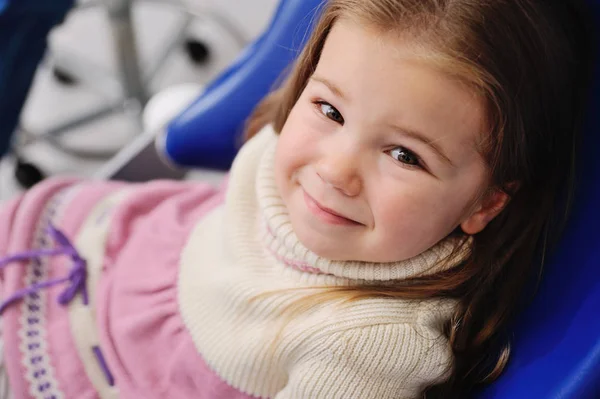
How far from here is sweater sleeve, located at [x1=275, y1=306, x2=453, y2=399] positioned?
0.64 m

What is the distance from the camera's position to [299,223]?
2.20 ft

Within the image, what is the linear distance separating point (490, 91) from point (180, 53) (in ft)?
4.64

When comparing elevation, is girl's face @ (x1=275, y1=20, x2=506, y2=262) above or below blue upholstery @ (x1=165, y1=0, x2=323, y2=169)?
above

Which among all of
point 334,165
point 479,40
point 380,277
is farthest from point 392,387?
point 479,40

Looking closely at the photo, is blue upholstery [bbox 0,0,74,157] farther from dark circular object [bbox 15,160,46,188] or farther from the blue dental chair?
dark circular object [bbox 15,160,46,188]

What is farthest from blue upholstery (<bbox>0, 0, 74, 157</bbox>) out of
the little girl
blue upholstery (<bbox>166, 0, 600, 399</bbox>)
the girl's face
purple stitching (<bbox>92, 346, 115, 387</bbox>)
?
blue upholstery (<bbox>166, 0, 600, 399</bbox>)

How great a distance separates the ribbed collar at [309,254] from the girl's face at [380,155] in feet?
0.08

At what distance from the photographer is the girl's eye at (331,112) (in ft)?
2.03

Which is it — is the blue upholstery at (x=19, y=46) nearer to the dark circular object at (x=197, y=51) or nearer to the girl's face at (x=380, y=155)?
the girl's face at (x=380, y=155)

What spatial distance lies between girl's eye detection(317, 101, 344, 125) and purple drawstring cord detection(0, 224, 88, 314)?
41 cm

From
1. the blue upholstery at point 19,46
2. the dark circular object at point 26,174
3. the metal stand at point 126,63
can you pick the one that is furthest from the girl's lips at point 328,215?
the dark circular object at point 26,174

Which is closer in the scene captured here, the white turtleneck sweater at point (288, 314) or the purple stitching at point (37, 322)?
the white turtleneck sweater at point (288, 314)

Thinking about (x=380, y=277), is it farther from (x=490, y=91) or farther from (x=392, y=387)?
(x=490, y=91)

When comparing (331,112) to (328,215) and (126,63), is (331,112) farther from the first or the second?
(126,63)
